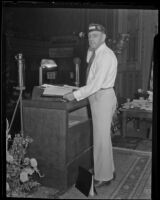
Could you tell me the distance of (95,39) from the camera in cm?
215

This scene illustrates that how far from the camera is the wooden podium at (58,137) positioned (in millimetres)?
2170

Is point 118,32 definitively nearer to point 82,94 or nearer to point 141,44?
point 141,44

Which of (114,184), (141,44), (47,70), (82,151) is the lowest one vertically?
(114,184)

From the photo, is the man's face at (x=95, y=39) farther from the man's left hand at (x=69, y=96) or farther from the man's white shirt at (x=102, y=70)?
the man's left hand at (x=69, y=96)

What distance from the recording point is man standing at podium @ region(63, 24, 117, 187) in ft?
6.98

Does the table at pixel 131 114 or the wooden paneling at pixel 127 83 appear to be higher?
the wooden paneling at pixel 127 83

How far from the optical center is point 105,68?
6.98 ft

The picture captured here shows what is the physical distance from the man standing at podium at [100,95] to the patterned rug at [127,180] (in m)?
0.04

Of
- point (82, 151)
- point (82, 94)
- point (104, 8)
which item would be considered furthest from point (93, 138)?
point (104, 8)

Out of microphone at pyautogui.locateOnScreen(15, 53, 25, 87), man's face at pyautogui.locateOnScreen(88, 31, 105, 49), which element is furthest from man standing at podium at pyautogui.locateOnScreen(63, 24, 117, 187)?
microphone at pyautogui.locateOnScreen(15, 53, 25, 87)

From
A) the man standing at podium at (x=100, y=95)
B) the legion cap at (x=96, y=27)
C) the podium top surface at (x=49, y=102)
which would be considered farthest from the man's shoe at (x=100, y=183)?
the legion cap at (x=96, y=27)

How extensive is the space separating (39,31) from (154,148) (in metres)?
0.98

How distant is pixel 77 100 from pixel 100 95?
142 mm

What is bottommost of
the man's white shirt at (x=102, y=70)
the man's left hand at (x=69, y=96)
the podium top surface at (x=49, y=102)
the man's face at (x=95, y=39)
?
the podium top surface at (x=49, y=102)
